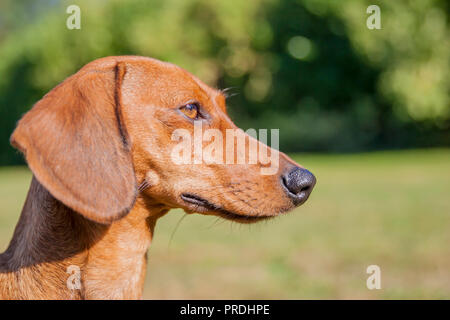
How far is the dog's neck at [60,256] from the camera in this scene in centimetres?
257

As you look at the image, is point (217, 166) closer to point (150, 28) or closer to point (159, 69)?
point (159, 69)

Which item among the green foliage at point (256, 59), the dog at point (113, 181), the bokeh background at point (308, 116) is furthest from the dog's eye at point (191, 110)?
the green foliage at point (256, 59)

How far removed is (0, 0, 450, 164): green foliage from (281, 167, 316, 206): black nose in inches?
1002

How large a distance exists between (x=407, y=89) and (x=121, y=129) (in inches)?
943

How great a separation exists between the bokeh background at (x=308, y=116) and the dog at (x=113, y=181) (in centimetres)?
166

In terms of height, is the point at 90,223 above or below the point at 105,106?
below

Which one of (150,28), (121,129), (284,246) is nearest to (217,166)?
(121,129)

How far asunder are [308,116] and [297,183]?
30.4m

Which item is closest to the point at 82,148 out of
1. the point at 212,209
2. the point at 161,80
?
the point at 161,80

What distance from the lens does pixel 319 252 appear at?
738 centimetres

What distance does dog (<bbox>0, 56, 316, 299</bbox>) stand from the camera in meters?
2.36

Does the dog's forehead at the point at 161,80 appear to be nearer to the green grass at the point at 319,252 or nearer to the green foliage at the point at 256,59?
the green grass at the point at 319,252

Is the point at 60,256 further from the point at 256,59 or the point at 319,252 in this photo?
the point at 256,59

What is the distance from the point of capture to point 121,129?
2.56m
